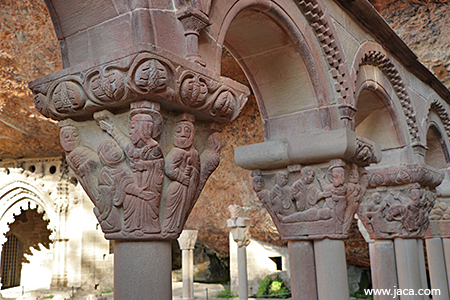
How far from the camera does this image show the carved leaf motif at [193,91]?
163 centimetres

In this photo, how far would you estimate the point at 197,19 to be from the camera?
1798 mm

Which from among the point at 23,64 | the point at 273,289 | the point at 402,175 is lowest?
the point at 273,289

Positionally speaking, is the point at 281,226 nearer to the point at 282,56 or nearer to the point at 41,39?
the point at 282,56

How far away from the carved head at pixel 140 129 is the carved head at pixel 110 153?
92 mm

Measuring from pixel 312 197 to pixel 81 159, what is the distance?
1.72 metres

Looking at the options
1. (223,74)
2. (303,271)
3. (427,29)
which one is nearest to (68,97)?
(303,271)

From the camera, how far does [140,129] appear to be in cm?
154

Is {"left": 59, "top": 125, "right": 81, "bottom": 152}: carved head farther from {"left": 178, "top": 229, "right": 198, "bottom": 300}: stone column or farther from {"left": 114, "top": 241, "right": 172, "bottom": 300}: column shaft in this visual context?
{"left": 178, "top": 229, "right": 198, "bottom": 300}: stone column

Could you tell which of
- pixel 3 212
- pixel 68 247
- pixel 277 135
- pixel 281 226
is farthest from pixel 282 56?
pixel 3 212

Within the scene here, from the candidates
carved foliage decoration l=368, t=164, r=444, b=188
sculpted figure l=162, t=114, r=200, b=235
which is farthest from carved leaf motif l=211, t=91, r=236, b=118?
carved foliage decoration l=368, t=164, r=444, b=188

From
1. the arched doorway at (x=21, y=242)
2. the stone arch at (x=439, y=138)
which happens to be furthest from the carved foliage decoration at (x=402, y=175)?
the arched doorway at (x=21, y=242)

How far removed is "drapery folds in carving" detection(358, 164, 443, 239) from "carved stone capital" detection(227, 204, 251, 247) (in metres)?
4.59

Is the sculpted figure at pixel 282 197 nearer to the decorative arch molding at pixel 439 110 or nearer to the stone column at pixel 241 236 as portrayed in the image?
the decorative arch molding at pixel 439 110

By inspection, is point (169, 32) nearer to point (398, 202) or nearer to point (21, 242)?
point (398, 202)
